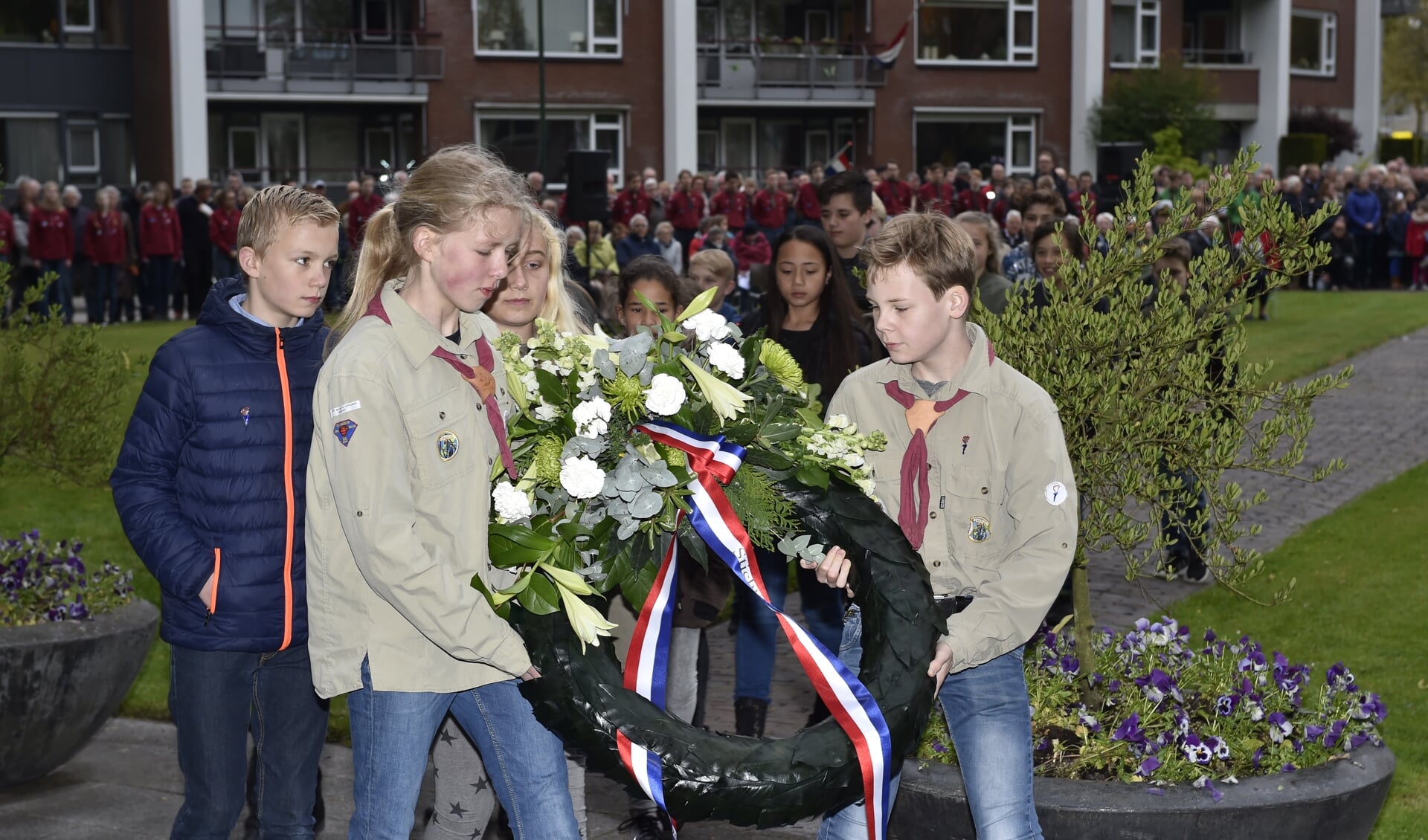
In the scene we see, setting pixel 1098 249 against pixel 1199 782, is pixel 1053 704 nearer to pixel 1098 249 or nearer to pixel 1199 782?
pixel 1199 782

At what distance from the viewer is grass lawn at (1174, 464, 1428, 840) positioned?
5922 mm

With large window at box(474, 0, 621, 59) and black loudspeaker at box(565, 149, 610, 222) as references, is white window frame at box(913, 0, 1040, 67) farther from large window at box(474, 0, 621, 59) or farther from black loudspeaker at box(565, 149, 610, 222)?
black loudspeaker at box(565, 149, 610, 222)

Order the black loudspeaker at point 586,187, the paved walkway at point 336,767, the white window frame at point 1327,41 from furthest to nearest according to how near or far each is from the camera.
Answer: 1. the white window frame at point 1327,41
2. the black loudspeaker at point 586,187
3. the paved walkway at point 336,767

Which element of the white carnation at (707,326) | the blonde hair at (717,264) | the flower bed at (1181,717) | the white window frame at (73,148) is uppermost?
the white window frame at (73,148)

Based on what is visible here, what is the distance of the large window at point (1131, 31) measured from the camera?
4522 cm

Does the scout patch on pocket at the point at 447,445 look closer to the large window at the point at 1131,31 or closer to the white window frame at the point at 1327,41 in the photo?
the large window at the point at 1131,31

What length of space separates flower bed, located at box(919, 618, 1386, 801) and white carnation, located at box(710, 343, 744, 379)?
4.26 ft

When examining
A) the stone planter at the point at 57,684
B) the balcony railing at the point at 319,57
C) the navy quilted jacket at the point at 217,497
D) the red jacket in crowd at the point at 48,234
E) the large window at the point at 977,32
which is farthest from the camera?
the large window at the point at 977,32

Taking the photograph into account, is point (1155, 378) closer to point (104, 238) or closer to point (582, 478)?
point (582, 478)

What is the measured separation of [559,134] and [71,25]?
37.7ft

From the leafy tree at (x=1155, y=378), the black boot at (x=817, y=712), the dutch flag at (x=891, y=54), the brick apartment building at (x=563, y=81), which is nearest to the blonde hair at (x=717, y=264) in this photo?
the black boot at (x=817, y=712)

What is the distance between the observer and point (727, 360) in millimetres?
3551

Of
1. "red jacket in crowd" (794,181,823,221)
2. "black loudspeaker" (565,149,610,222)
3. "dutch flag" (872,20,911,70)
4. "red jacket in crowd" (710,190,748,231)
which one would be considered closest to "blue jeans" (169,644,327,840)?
"black loudspeaker" (565,149,610,222)

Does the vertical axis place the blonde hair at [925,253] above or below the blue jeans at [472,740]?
above
